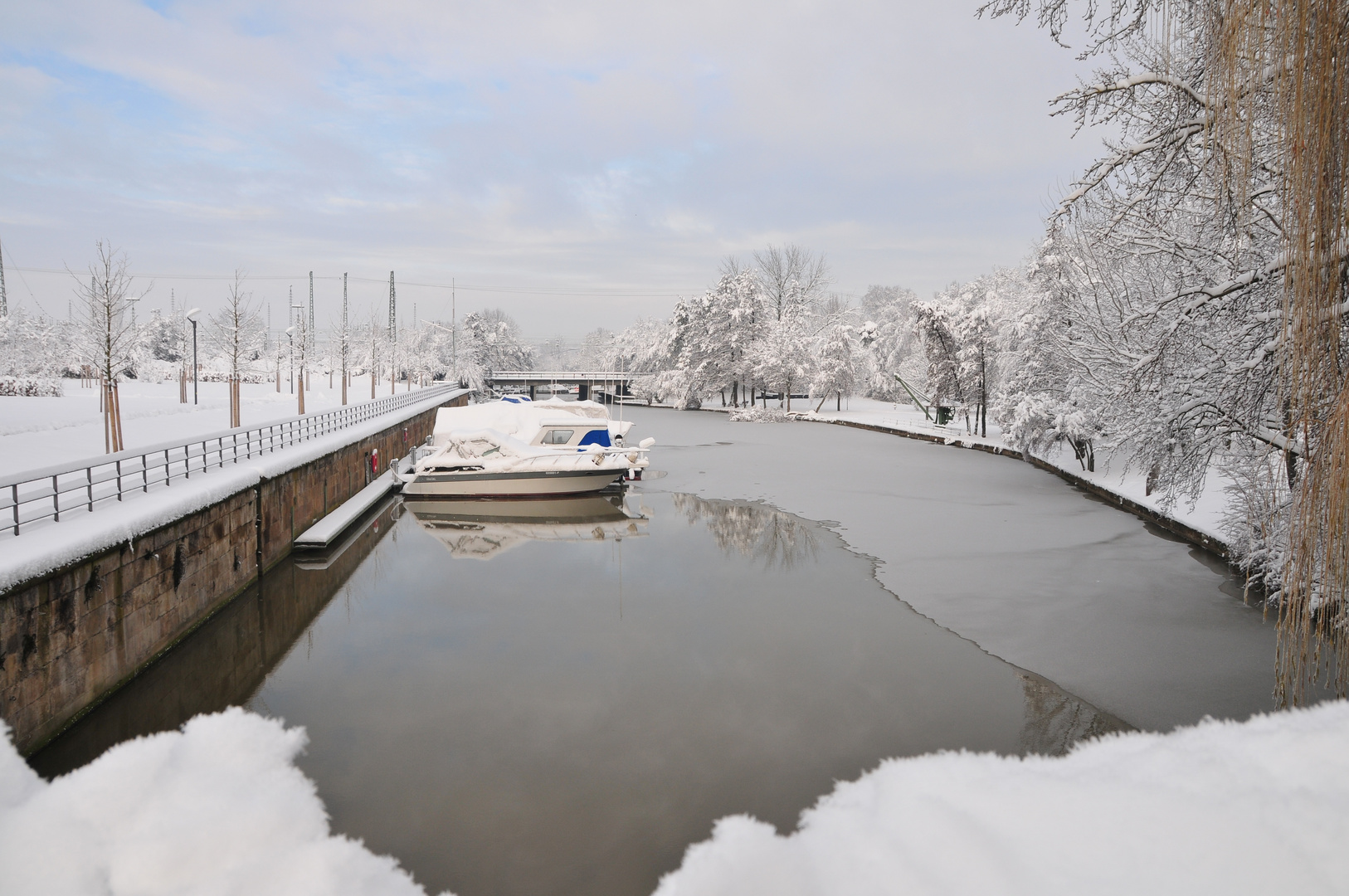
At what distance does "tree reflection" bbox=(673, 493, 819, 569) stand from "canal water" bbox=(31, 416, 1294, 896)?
0.32 metres

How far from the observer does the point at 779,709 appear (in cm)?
830

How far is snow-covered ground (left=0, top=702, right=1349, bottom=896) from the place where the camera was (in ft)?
16.5

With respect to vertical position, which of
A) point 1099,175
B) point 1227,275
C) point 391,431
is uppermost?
point 1099,175

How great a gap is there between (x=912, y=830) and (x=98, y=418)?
97.2 ft

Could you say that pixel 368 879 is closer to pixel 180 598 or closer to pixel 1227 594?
pixel 180 598

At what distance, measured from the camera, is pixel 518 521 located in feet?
65.4

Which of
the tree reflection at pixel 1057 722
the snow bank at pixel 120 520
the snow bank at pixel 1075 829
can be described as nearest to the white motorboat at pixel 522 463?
the snow bank at pixel 120 520

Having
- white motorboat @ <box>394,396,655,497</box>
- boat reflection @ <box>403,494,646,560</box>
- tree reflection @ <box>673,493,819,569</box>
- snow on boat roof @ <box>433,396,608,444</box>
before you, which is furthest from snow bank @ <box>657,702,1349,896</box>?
snow on boat roof @ <box>433,396,608,444</box>

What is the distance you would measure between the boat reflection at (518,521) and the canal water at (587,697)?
2101mm

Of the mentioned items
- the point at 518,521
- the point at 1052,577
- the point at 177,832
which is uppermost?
the point at 1052,577

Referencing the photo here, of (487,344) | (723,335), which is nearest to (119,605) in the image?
(723,335)

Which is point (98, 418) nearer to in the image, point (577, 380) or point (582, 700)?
point (582, 700)

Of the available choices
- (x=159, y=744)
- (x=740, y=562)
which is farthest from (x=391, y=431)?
(x=159, y=744)

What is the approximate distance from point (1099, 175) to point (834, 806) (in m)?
6.43
